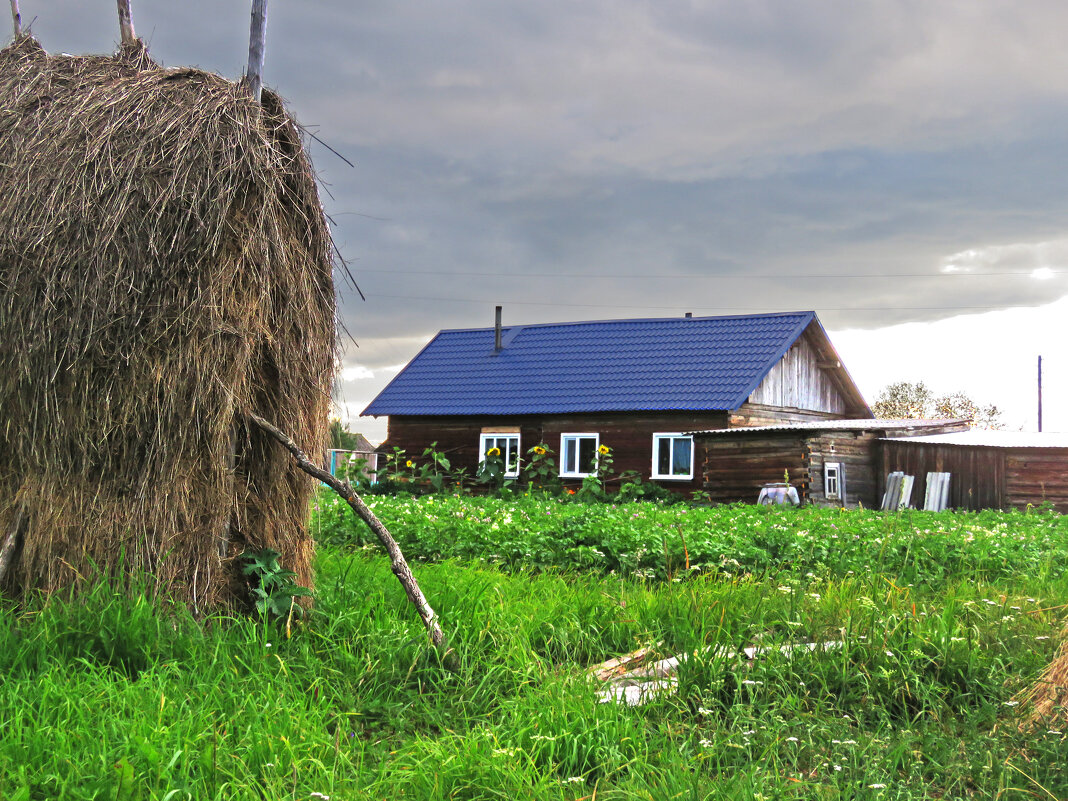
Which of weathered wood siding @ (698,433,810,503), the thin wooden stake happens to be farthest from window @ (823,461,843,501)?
the thin wooden stake

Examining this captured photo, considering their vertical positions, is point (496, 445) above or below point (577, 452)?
above

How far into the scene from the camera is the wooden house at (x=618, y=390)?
2511 cm

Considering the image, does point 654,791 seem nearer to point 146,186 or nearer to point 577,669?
point 577,669

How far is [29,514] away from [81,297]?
1330 mm

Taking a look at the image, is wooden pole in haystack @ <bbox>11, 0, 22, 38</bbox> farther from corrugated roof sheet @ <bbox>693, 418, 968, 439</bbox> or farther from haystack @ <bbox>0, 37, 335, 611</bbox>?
corrugated roof sheet @ <bbox>693, 418, 968, 439</bbox>

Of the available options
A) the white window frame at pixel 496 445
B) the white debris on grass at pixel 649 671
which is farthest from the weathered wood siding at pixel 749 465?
the white debris on grass at pixel 649 671

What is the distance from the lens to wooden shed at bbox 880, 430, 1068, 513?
20.9 m

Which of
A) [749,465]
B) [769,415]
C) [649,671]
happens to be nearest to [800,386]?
[769,415]

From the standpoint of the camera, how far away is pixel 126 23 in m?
6.46

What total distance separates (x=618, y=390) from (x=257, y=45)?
68.6 feet

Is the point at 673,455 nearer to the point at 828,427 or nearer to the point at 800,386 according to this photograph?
the point at 828,427

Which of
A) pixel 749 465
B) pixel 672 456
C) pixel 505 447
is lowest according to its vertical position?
pixel 749 465

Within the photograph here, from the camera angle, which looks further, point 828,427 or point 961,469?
point 961,469

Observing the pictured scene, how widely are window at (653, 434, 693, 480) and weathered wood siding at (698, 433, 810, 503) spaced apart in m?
1.24
